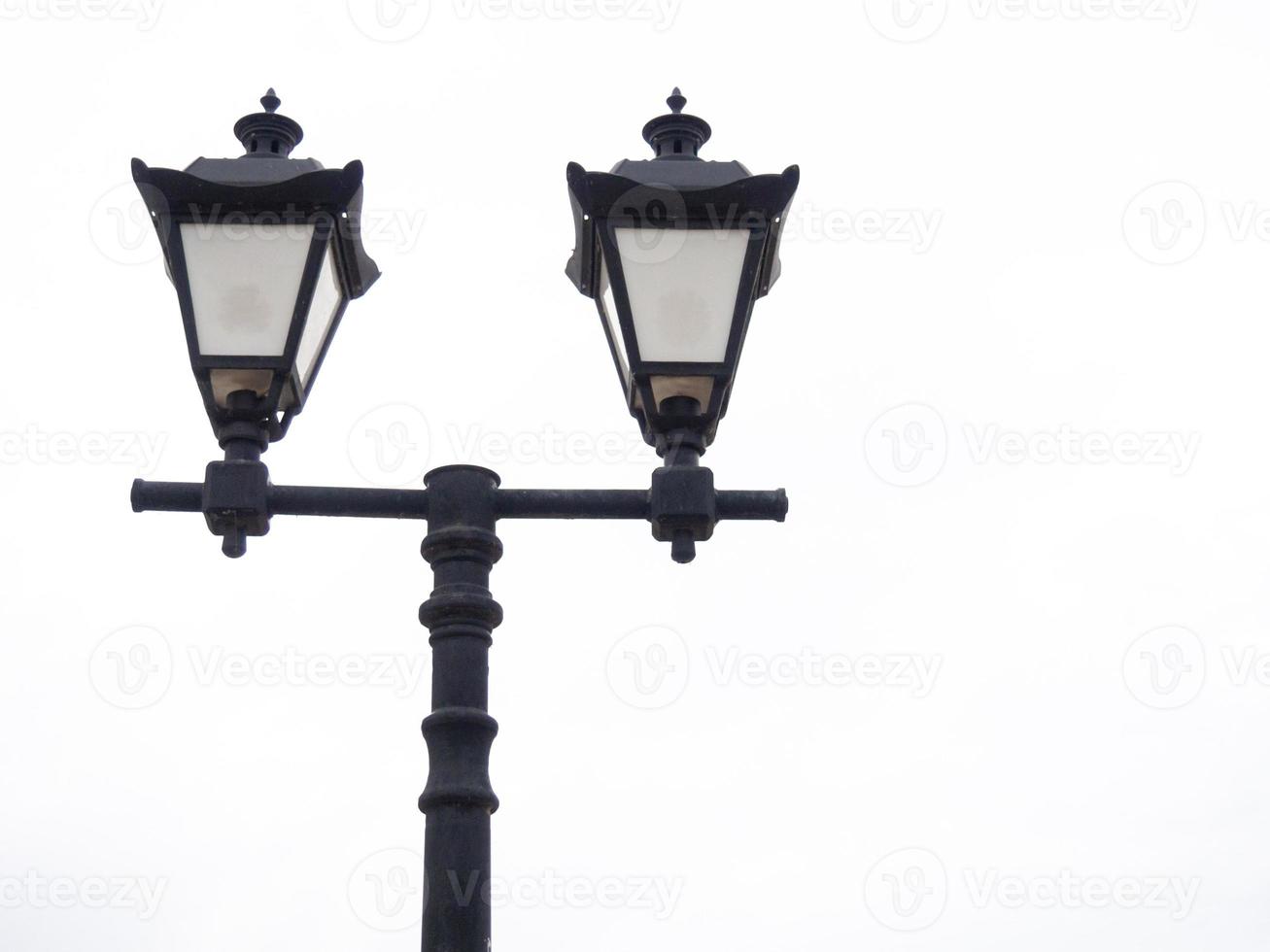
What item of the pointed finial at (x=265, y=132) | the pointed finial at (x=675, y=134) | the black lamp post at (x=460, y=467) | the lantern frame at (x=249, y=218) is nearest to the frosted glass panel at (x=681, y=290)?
the black lamp post at (x=460, y=467)

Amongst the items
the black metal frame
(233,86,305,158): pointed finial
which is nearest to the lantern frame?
(233,86,305,158): pointed finial

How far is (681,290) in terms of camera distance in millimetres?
4457

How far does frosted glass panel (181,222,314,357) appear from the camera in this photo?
4441 millimetres

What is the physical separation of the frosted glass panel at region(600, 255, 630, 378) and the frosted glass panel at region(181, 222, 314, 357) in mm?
811

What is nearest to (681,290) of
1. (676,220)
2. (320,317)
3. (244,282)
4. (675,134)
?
(676,220)

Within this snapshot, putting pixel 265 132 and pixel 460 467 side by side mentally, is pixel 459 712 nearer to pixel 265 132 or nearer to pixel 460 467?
pixel 460 467

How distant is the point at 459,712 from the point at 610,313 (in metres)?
1.22

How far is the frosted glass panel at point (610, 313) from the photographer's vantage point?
14.9 feet

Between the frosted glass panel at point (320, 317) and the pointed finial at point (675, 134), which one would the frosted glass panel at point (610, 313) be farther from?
the frosted glass panel at point (320, 317)

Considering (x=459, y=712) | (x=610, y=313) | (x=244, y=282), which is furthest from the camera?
(x=610, y=313)

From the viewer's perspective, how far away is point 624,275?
4.45 m

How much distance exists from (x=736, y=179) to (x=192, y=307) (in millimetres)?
1523

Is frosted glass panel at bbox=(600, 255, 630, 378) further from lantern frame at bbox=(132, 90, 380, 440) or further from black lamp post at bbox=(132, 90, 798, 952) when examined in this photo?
lantern frame at bbox=(132, 90, 380, 440)

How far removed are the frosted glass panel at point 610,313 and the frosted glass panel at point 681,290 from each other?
81mm
